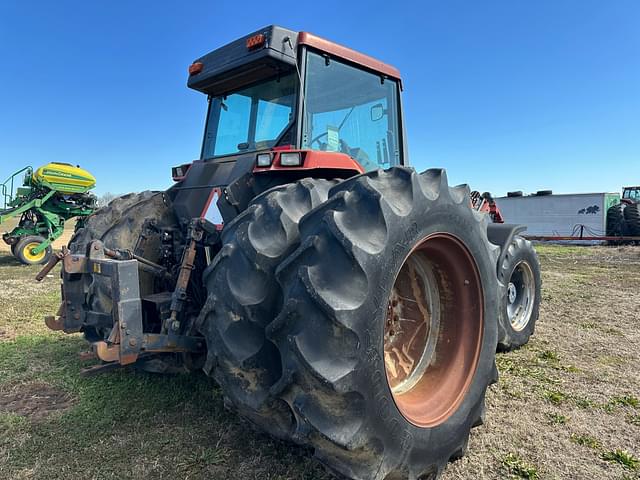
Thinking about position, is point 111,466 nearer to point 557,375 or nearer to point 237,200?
point 237,200

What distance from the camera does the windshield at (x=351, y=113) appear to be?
3.32 meters

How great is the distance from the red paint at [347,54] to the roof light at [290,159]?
3.11 feet

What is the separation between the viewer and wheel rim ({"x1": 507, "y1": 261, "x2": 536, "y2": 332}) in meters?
4.82

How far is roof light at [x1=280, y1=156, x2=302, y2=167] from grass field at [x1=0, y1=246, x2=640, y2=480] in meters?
1.65

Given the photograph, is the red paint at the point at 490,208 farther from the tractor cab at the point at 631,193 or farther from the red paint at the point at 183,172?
the tractor cab at the point at 631,193

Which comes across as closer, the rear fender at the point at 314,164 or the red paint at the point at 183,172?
the rear fender at the point at 314,164

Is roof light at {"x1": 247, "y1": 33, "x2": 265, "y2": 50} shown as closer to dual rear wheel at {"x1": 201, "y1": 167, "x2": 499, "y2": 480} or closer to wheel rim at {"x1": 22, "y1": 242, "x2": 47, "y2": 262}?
dual rear wheel at {"x1": 201, "y1": 167, "x2": 499, "y2": 480}

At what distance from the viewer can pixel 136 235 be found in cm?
342

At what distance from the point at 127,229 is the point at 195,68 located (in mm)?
1431

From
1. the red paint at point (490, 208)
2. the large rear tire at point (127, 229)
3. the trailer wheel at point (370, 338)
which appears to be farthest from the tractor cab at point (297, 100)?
the red paint at point (490, 208)

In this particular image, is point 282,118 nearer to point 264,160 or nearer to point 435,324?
point 264,160

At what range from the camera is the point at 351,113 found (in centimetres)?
370

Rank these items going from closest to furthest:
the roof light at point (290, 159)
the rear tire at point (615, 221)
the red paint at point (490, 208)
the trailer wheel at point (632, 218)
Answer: the roof light at point (290, 159) → the red paint at point (490, 208) → the trailer wheel at point (632, 218) → the rear tire at point (615, 221)

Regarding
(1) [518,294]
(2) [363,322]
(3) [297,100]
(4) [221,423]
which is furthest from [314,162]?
(1) [518,294]
